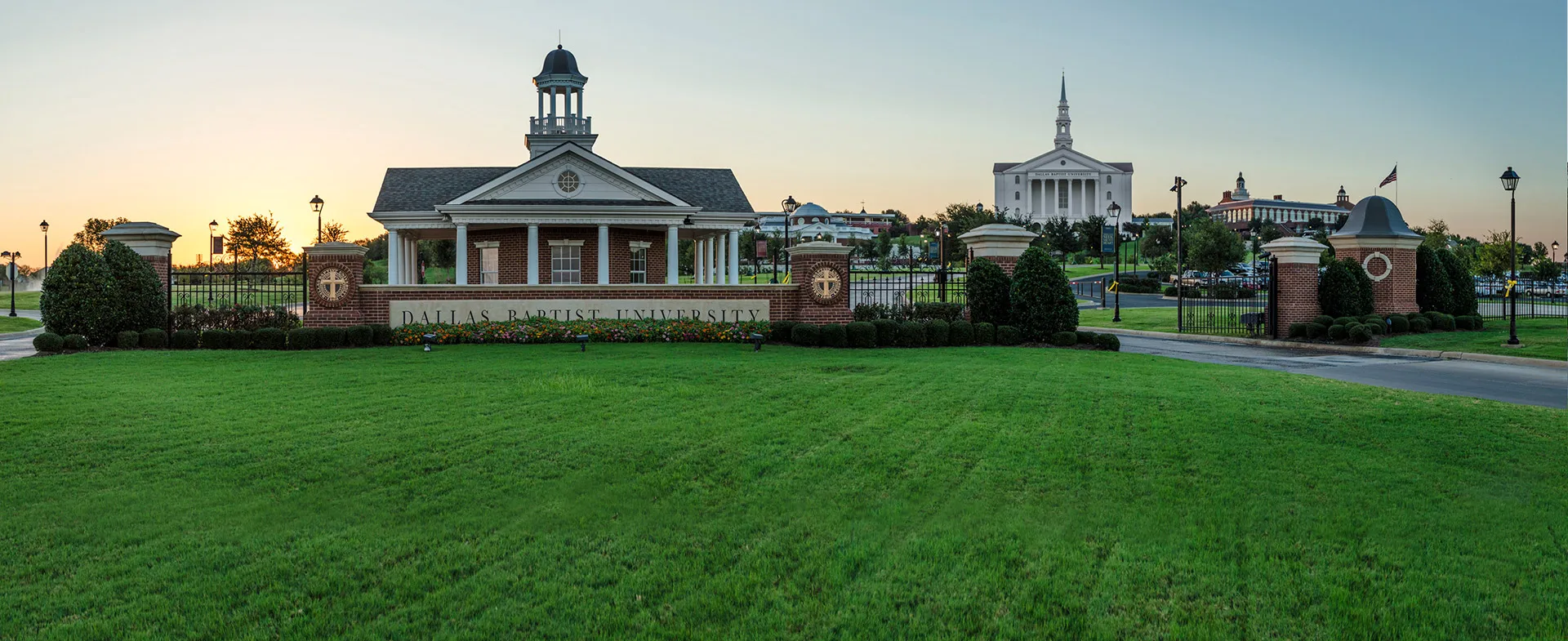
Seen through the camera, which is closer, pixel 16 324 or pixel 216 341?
pixel 216 341

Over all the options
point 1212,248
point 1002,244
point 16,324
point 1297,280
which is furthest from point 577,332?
point 1212,248

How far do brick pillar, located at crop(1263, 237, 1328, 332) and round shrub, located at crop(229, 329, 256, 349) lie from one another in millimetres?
24012

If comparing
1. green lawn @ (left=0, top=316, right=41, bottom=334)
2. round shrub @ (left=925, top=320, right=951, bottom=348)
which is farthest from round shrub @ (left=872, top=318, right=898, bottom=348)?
green lawn @ (left=0, top=316, right=41, bottom=334)

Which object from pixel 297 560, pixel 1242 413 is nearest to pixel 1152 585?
pixel 297 560

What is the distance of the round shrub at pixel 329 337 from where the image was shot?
64.8 feet

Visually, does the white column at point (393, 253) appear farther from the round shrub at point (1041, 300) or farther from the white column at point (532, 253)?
the round shrub at point (1041, 300)

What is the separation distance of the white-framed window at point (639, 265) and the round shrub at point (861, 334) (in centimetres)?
1308

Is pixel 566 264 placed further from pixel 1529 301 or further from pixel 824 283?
pixel 1529 301

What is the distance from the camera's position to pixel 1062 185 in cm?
13125

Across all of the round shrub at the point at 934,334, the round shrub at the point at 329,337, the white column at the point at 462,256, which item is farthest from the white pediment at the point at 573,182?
the round shrub at the point at 934,334

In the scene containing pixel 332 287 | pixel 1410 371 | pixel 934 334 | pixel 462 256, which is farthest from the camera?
pixel 462 256

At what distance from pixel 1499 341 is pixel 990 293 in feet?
39.0

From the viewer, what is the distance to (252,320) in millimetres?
21250

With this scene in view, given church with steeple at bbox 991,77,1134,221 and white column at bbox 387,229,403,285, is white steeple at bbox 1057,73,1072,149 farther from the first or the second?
white column at bbox 387,229,403,285
